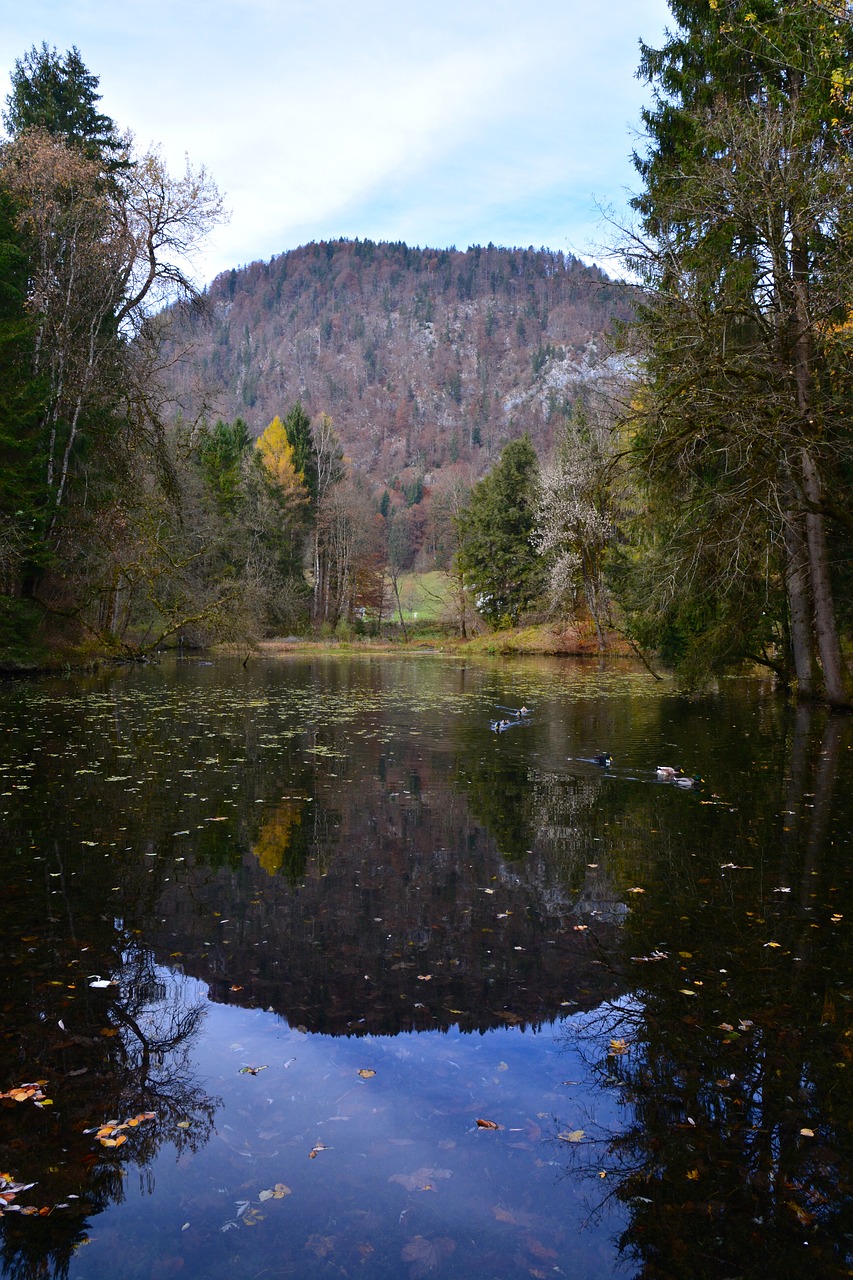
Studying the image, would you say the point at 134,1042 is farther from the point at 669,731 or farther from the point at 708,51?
the point at 708,51

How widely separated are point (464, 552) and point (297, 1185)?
49859 mm

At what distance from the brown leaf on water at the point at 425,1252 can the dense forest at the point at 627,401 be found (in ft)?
34.2

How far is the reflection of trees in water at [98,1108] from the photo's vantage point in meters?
2.71

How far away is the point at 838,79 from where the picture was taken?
32.3 feet

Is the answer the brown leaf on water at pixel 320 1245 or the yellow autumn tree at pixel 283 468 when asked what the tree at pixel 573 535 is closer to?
the yellow autumn tree at pixel 283 468

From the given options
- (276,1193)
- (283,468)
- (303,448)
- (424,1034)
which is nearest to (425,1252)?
(276,1193)

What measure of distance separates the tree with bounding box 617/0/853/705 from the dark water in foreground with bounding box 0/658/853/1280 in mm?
5175

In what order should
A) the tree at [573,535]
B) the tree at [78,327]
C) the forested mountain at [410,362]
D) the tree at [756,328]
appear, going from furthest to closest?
the forested mountain at [410,362], the tree at [573,535], the tree at [78,327], the tree at [756,328]

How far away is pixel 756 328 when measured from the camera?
15258 millimetres

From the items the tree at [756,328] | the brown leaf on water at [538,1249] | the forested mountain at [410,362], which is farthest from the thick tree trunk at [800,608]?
the forested mountain at [410,362]

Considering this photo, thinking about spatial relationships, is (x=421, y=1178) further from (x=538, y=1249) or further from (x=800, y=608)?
(x=800, y=608)

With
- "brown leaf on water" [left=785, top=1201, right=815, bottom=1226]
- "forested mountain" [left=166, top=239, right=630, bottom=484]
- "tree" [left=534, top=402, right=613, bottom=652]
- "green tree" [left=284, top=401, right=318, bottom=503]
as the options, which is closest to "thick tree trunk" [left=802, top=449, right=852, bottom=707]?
"brown leaf on water" [left=785, top=1201, right=815, bottom=1226]

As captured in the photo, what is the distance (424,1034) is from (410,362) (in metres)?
177

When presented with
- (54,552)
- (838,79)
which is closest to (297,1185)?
(838,79)
